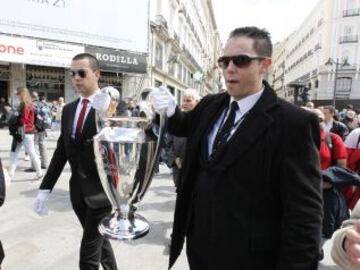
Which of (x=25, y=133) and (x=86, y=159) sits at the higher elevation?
(x=86, y=159)

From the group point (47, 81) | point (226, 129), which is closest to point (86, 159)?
point (226, 129)

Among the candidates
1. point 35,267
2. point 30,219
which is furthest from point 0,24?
point 35,267

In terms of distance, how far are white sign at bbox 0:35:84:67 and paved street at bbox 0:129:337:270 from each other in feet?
35.3

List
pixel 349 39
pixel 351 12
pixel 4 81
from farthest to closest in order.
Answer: pixel 349 39 → pixel 351 12 → pixel 4 81

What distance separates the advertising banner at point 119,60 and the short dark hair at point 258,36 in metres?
16.5

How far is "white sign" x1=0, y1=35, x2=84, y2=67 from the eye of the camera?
14462mm

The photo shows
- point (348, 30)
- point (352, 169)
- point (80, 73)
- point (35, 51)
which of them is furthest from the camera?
point (348, 30)

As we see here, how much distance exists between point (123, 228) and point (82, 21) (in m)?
17.0

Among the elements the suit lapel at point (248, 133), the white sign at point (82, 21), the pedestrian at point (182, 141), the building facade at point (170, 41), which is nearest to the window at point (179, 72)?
the building facade at point (170, 41)

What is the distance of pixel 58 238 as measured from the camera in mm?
3863

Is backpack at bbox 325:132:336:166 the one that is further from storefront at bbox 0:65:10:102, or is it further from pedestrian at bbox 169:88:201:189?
storefront at bbox 0:65:10:102

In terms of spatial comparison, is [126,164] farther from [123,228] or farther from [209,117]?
[209,117]

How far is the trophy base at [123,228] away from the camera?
5.27ft

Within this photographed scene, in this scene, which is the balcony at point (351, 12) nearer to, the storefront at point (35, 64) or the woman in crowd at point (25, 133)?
the storefront at point (35, 64)
